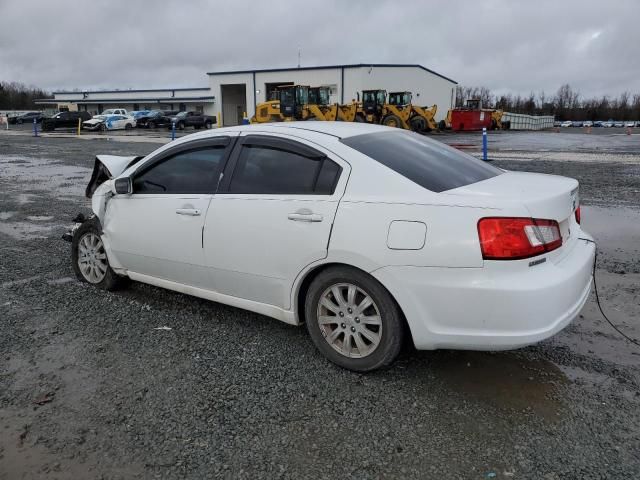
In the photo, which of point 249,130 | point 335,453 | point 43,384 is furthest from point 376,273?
point 43,384

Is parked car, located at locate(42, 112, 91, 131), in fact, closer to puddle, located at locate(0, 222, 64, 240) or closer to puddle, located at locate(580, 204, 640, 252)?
puddle, located at locate(0, 222, 64, 240)

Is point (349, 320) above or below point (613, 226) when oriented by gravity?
below

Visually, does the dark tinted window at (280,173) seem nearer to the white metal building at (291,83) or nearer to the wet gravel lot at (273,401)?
the wet gravel lot at (273,401)

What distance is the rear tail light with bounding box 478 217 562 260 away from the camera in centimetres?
287

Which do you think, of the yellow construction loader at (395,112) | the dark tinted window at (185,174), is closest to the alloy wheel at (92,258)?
the dark tinted window at (185,174)

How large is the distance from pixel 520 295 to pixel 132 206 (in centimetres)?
314

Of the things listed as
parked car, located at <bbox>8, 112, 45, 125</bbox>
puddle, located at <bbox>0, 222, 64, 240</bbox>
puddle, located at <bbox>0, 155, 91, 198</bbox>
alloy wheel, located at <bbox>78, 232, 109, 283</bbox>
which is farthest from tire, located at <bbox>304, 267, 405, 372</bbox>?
parked car, located at <bbox>8, 112, 45, 125</bbox>

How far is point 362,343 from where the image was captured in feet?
11.0

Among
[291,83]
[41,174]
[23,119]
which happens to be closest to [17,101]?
[23,119]

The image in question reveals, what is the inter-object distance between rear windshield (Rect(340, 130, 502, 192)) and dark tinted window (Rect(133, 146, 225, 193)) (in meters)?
1.06

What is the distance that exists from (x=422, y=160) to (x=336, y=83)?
159ft

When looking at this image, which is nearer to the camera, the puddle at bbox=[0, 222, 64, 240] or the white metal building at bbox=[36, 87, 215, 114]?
the puddle at bbox=[0, 222, 64, 240]

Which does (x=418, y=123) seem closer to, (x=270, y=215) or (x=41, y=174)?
(x=41, y=174)

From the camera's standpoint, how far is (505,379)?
11.0ft
